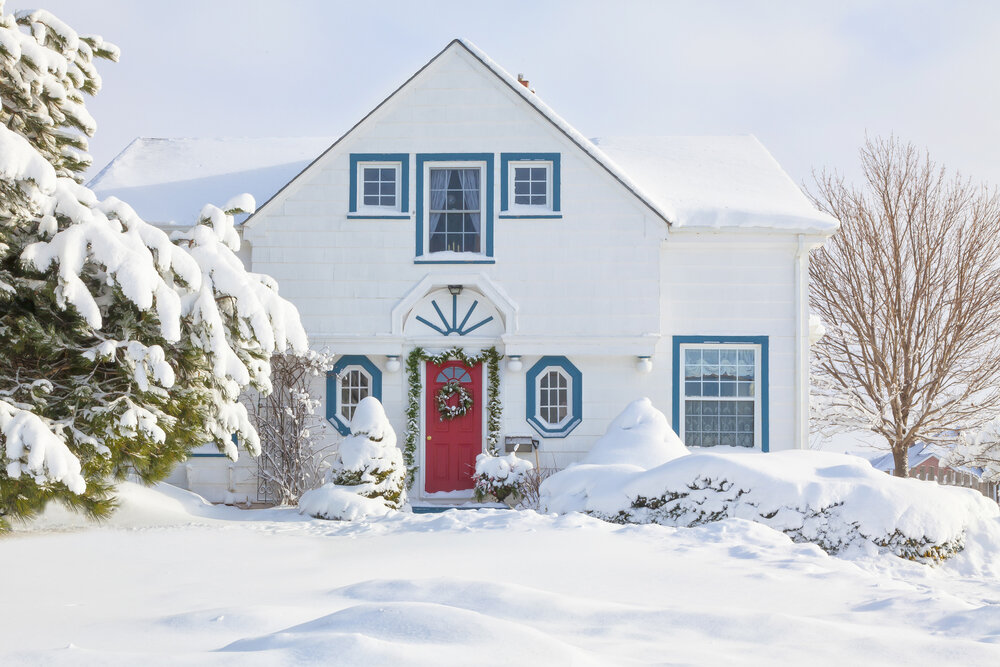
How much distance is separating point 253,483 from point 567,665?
10.5 metres

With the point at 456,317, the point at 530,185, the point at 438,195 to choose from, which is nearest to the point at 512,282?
the point at 456,317

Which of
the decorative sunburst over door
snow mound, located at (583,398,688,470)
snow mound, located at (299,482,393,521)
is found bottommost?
snow mound, located at (299,482,393,521)

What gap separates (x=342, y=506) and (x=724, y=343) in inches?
255

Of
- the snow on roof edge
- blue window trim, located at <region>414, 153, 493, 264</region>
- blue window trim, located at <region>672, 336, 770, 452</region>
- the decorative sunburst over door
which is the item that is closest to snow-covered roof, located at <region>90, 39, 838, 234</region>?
the snow on roof edge

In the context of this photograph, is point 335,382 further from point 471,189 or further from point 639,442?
point 639,442

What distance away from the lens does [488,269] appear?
1370 centimetres

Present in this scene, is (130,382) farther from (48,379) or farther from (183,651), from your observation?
(183,651)

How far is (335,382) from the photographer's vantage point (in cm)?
1388

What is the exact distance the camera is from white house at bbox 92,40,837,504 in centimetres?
1359

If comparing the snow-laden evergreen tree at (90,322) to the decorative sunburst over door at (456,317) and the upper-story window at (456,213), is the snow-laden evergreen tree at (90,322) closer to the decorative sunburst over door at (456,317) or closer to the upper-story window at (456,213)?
the decorative sunburst over door at (456,317)

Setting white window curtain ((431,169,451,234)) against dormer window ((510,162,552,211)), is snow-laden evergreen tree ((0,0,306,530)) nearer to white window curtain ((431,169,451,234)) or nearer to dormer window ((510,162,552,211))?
white window curtain ((431,169,451,234))

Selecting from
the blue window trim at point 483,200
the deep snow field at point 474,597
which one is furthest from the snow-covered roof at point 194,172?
the deep snow field at point 474,597

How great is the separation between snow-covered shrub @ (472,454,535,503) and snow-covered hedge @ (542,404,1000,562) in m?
2.28

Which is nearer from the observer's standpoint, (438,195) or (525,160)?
(525,160)
